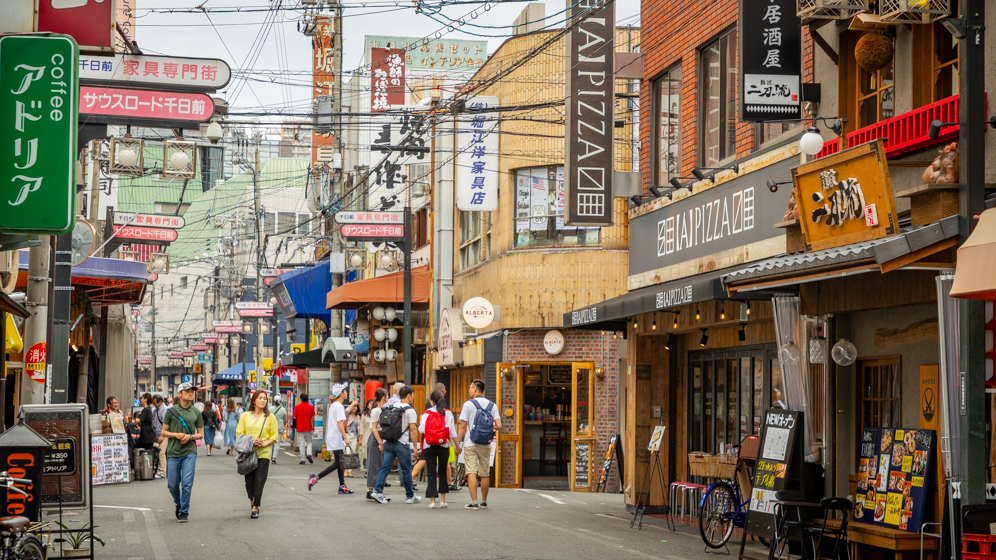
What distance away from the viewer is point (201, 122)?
471 inches

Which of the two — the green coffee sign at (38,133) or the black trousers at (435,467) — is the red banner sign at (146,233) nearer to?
the black trousers at (435,467)

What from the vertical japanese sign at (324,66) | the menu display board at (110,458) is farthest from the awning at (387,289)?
the vertical japanese sign at (324,66)

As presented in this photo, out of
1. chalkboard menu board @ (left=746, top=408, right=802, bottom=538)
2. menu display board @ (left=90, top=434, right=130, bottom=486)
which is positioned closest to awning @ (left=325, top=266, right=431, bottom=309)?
menu display board @ (left=90, top=434, right=130, bottom=486)

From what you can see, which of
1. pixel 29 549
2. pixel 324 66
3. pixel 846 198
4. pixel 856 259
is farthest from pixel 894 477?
pixel 324 66

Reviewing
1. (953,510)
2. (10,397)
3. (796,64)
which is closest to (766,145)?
(796,64)

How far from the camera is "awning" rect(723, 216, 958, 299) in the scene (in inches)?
360

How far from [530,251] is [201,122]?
13335 mm

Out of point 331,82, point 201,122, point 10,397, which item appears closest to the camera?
point 201,122

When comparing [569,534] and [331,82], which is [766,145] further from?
[331,82]

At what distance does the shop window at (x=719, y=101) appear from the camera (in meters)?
15.5

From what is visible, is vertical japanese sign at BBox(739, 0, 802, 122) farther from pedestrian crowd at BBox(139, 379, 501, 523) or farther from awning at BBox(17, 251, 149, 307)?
awning at BBox(17, 251, 149, 307)

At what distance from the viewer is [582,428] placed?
24094 millimetres

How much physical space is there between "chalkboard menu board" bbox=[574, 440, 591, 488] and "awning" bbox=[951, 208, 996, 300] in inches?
610

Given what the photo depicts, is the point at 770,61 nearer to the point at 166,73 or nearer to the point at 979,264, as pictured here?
the point at 979,264
